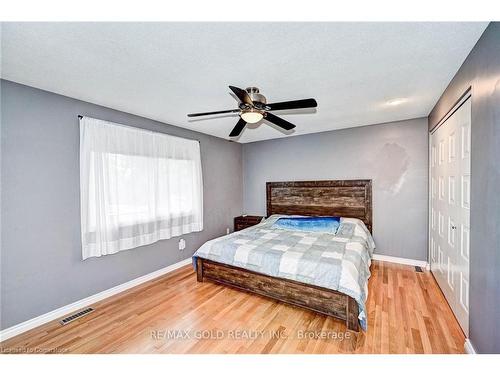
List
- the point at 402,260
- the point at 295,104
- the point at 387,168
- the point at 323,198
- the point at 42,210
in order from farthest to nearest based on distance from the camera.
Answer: the point at 323,198 → the point at 387,168 → the point at 402,260 → the point at 42,210 → the point at 295,104

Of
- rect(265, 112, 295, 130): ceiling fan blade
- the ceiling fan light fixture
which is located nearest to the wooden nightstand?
rect(265, 112, 295, 130): ceiling fan blade

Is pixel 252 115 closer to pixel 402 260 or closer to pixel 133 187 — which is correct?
pixel 133 187

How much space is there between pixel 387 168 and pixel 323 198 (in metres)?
1.14

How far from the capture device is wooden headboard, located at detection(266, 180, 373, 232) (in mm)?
3697

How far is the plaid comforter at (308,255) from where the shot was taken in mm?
2043

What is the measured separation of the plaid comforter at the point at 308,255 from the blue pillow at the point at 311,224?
9 cm

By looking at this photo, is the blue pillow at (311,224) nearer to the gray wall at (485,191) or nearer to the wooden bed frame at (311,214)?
the wooden bed frame at (311,214)

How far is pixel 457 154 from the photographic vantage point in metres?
2.05

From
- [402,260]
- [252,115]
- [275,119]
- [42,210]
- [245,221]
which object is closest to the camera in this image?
[252,115]

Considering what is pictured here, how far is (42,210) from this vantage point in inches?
A: 84.2

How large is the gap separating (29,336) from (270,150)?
13.9ft

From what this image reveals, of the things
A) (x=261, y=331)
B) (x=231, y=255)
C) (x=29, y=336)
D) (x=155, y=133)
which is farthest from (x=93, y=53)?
(x=261, y=331)

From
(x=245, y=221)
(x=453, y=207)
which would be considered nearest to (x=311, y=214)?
(x=245, y=221)

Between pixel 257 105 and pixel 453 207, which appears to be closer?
pixel 257 105
